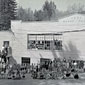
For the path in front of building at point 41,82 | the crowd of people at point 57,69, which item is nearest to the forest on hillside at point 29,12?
the crowd of people at point 57,69

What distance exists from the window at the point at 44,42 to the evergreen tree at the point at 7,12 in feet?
113

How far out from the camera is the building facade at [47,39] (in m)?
20.7

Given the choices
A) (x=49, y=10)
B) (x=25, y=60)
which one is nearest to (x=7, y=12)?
(x=49, y=10)

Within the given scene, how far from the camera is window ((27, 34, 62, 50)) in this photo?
853 inches

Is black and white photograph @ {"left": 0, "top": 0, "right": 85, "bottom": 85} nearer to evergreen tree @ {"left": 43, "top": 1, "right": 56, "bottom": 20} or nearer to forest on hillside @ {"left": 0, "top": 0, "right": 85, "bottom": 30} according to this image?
forest on hillside @ {"left": 0, "top": 0, "right": 85, "bottom": 30}

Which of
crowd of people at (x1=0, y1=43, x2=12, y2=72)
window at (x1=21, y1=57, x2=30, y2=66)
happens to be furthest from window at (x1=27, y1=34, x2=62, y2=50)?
crowd of people at (x1=0, y1=43, x2=12, y2=72)

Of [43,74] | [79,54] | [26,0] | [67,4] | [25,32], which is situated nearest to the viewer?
[43,74]

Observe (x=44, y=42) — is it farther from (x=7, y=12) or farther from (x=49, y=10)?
(x=49, y=10)

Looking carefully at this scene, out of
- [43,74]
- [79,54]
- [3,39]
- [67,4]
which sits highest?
[67,4]

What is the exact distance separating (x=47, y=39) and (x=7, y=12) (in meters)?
39.8

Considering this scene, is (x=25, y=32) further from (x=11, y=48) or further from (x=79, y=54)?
(x=79, y=54)

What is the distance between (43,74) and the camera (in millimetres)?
16422

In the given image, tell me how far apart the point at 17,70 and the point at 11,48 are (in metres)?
5.54

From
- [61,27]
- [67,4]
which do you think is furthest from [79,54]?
[67,4]
